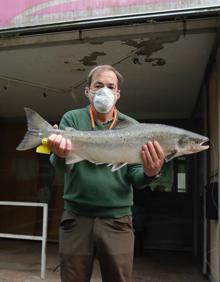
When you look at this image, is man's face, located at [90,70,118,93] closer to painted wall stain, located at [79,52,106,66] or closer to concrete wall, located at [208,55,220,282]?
concrete wall, located at [208,55,220,282]

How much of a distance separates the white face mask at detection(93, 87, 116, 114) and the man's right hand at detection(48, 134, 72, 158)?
286mm

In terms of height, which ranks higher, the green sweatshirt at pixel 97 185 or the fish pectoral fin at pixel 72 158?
the fish pectoral fin at pixel 72 158

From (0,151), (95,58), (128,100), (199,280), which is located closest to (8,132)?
(0,151)

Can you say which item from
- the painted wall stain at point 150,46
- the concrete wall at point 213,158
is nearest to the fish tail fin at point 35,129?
the painted wall stain at point 150,46

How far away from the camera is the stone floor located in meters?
6.09

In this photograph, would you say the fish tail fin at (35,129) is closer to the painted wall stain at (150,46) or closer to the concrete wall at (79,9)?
the concrete wall at (79,9)

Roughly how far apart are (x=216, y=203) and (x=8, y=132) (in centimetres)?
642

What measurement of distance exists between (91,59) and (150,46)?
90 cm

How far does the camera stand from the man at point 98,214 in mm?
2213

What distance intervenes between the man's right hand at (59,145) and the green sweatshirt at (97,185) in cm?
8

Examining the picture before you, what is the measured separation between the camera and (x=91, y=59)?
551cm

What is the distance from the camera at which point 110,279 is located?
225 centimetres

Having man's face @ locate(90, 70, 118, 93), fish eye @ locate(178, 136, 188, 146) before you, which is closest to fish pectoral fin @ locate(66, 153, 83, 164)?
man's face @ locate(90, 70, 118, 93)

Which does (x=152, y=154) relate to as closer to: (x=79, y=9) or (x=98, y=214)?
(x=98, y=214)
